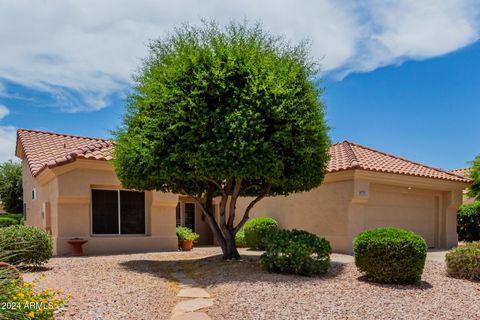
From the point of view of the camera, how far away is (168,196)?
16219 mm

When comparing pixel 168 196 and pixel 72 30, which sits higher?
pixel 72 30

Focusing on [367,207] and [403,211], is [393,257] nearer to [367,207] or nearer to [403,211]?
[367,207]

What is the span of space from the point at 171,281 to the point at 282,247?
A: 2.66 metres

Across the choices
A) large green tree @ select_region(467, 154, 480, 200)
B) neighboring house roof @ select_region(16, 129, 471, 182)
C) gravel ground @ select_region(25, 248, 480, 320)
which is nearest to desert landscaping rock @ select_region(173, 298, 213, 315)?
gravel ground @ select_region(25, 248, 480, 320)

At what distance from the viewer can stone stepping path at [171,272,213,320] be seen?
21.8ft

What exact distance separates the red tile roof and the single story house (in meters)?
0.04

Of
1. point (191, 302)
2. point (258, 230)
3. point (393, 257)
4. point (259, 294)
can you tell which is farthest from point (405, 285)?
point (258, 230)

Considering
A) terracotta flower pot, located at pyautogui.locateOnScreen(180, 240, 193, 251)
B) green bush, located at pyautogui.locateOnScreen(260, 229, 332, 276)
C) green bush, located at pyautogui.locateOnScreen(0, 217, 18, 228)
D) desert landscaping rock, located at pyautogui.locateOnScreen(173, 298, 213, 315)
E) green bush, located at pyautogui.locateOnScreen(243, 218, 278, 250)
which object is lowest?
green bush, located at pyautogui.locateOnScreen(0, 217, 18, 228)

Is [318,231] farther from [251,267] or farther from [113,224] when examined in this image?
[113,224]

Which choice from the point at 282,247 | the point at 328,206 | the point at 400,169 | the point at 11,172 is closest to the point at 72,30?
the point at 282,247

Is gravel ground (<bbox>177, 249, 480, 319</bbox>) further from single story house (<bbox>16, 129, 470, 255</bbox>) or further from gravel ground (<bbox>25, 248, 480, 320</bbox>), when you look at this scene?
single story house (<bbox>16, 129, 470, 255</bbox>)

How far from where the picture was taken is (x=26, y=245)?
33.0ft

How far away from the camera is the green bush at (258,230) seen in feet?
56.0

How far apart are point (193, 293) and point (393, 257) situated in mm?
4274
